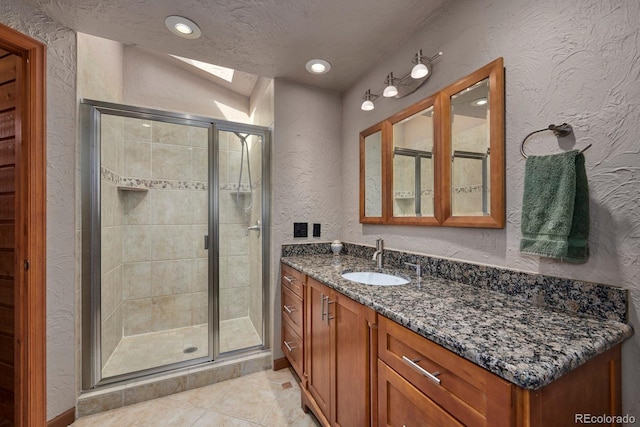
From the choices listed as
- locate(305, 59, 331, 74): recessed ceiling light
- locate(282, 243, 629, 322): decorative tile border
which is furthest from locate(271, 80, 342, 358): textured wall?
locate(282, 243, 629, 322): decorative tile border

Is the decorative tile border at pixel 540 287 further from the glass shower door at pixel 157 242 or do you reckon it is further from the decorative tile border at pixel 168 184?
the glass shower door at pixel 157 242

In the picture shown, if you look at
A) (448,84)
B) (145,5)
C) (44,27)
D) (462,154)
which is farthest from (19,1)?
(462,154)

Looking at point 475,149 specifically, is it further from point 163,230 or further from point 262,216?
point 163,230

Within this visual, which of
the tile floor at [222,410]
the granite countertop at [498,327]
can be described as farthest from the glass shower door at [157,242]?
the granite countertop at [498,327]

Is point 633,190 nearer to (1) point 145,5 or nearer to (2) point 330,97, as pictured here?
(2) point 330,97

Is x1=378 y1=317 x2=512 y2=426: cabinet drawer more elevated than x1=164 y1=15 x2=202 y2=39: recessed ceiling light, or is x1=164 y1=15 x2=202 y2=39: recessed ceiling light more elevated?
x1=164 y1=15 x2=202 y2=39: recessed ceiling light

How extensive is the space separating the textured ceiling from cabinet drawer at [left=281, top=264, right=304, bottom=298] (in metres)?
1.52

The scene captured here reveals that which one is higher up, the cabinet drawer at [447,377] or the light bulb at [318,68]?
the light bulb at [318,68]

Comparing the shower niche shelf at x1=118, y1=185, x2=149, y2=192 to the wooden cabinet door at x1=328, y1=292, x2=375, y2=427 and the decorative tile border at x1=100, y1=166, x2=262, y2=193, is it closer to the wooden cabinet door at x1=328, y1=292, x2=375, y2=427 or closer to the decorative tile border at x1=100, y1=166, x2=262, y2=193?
the decorative tile border at x1=100, y1=166, x2=262, y2=193

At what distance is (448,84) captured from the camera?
1.36m

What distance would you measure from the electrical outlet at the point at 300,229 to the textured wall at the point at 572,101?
3.59ft

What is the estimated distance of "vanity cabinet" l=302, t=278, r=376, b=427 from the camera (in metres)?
1.03

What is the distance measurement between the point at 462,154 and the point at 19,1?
2.44 m

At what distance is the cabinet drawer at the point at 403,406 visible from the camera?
721 millimetres
